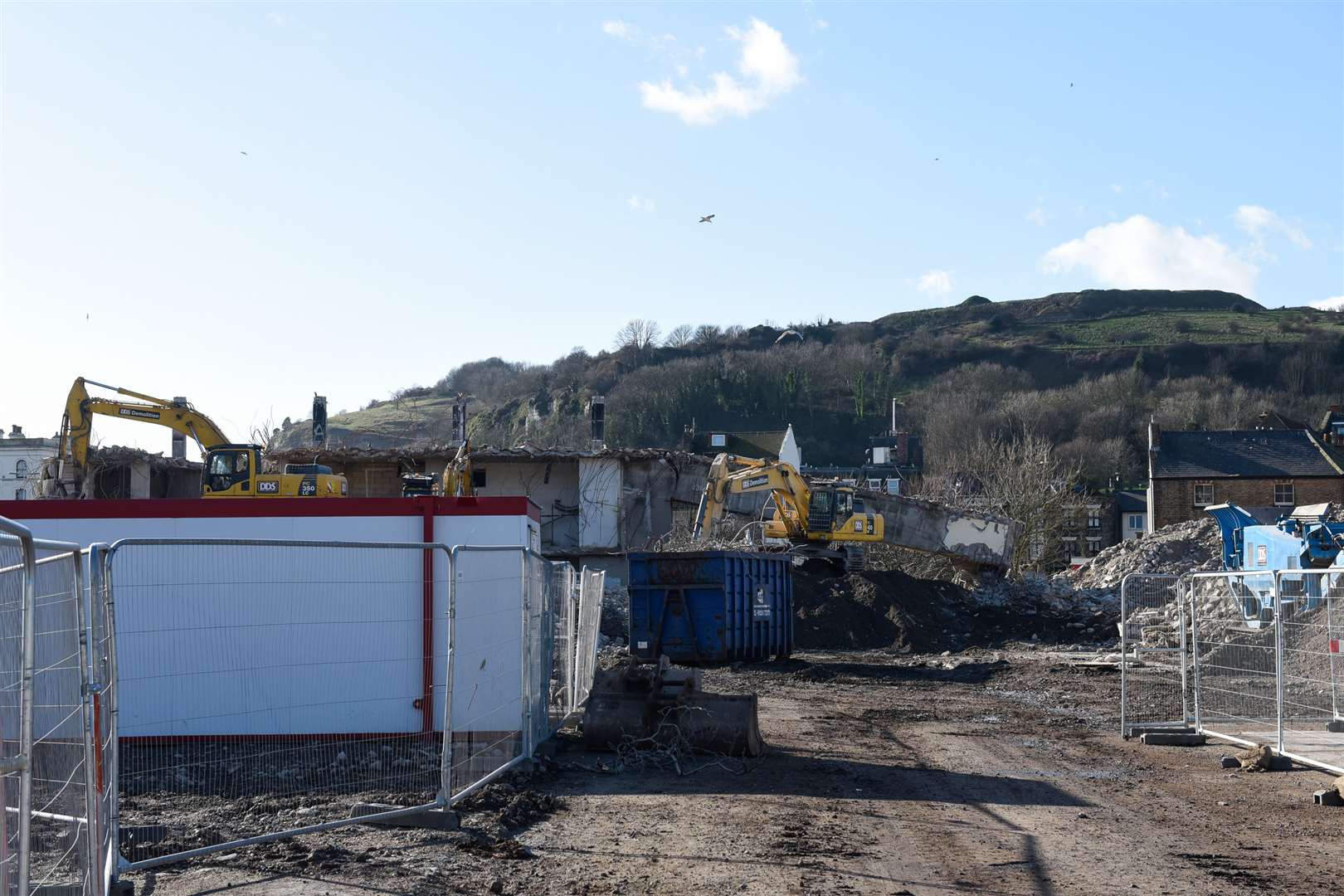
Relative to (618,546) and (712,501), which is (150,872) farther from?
(618,546)

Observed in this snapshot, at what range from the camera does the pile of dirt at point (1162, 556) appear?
40.9 m

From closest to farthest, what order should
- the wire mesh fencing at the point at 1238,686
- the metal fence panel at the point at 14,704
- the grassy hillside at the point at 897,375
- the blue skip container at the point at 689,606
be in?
the metal fence panel at the point at 14,704
the wire mesh fencing at the point at 1238,686
the blue skip container at the point at 689,606
the grassy hillside at the point at 897,375

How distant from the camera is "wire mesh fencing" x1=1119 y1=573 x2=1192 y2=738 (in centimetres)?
1418

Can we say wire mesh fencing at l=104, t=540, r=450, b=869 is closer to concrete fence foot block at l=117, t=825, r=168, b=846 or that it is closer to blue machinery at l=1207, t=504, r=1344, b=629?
concrete fence foot block at l=117, t=825, r=168, b=846

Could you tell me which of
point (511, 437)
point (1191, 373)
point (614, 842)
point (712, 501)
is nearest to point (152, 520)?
point (614, 842)

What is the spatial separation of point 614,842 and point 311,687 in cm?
299

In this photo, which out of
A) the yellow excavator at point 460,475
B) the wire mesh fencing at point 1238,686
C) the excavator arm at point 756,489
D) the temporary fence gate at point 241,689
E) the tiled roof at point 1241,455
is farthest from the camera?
the tiled roof at point 1241,455

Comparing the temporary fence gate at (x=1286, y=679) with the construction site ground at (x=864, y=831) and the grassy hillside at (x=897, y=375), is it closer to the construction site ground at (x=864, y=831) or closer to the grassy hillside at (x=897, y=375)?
the construction site ground at (x=864, y=831)

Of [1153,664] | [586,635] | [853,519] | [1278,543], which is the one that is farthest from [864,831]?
[853,519]

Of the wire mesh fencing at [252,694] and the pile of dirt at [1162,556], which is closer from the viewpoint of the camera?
the wire mesh fencing at [252,694]

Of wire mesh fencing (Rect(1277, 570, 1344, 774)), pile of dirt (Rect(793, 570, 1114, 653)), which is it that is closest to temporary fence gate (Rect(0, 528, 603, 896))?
wire mesh fencing (Rect(1277, 570, 1344, 774))

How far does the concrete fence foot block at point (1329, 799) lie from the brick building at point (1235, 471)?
179 feet

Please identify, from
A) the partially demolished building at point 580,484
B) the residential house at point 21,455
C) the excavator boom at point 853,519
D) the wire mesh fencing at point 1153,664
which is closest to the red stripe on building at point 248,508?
the wire mesh fencing at point 1153,664

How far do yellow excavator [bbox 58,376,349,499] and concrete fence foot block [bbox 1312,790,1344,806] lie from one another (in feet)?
61.7
